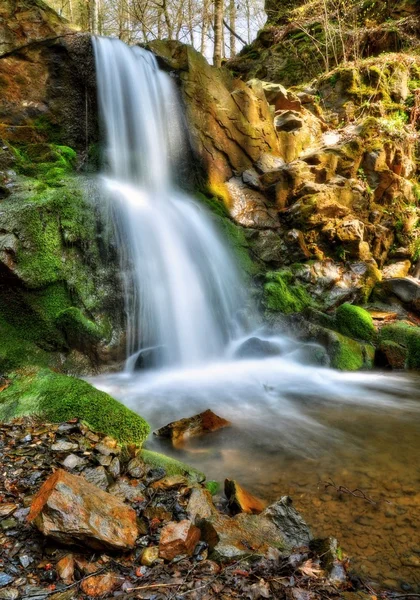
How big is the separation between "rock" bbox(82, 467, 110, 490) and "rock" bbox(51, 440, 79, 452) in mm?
256

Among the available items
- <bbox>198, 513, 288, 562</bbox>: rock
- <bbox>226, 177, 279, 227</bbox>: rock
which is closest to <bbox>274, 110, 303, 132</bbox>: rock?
<bbox>226, 177, 279, 227</bbox>: rock

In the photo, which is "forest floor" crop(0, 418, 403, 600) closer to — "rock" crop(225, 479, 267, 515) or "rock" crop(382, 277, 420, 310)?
"rock" crop(225, 479, 267, 515)

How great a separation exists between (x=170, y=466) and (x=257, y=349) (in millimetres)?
4568

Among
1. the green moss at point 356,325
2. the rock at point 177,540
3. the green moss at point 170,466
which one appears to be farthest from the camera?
the green moss at point 356,325

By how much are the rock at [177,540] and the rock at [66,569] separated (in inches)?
17.4

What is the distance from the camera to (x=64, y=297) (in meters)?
5.73

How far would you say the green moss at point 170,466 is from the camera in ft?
9.61

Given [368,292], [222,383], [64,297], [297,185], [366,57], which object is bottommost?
[222,383]

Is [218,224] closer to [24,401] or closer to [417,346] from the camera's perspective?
[417,346]

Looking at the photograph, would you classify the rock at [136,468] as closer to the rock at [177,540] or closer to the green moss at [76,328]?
the rock at [177,540]

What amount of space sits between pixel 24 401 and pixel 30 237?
113 inches

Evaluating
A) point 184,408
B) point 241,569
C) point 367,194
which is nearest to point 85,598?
point 241,569

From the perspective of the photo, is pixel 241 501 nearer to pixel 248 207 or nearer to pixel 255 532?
pixel 255 532

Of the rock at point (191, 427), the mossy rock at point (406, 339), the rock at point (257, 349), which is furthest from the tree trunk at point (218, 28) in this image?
the rock at point (191, 427)
